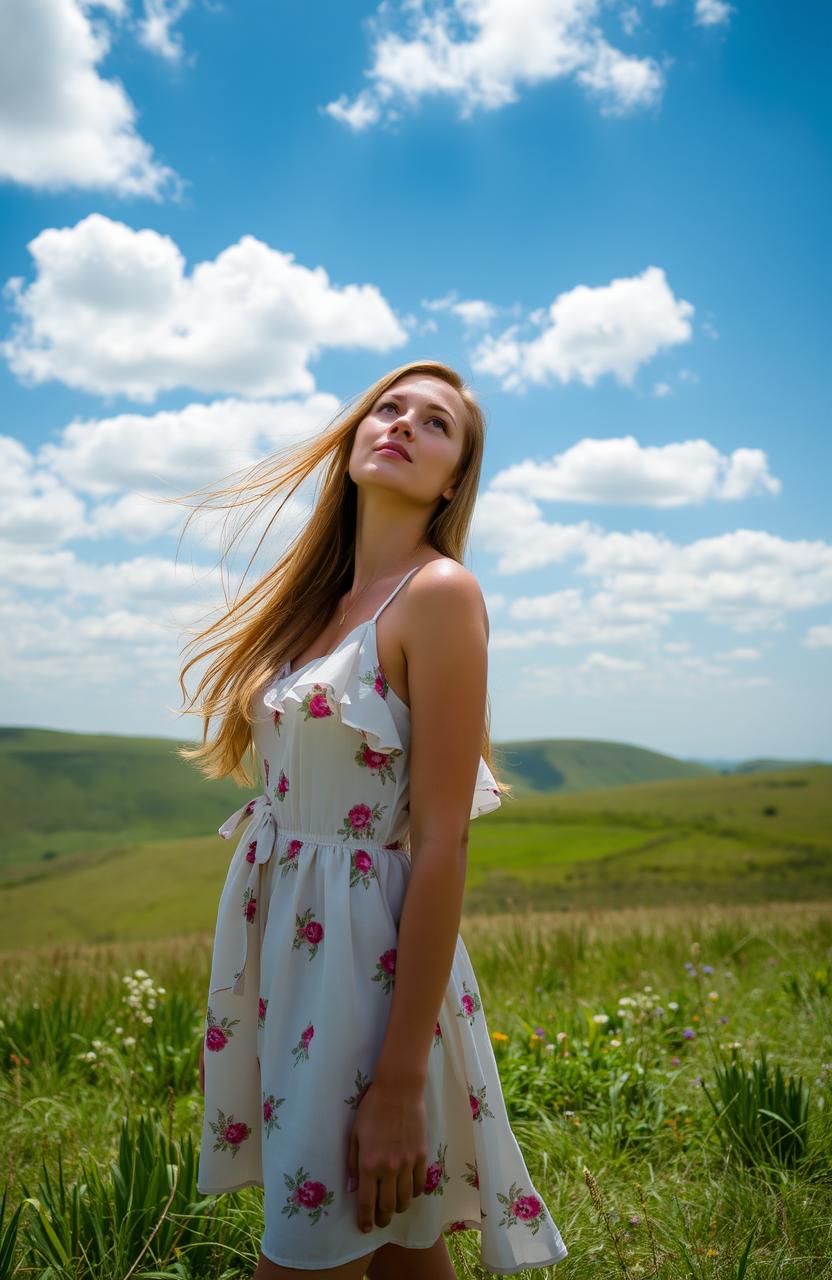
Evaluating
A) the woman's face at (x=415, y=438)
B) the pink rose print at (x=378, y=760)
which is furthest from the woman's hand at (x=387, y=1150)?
the woman's face at (x=415, y=438)

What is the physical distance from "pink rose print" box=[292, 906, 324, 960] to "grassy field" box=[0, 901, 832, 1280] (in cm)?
115

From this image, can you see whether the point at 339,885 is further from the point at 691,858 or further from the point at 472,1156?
the point at 691,858

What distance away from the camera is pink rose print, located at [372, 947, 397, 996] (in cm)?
195

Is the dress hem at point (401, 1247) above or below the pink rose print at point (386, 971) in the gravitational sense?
below

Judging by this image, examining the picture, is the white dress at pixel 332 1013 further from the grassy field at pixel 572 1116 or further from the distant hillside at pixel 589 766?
the distant hillside at pixel 589 766

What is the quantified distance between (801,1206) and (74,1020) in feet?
13.6

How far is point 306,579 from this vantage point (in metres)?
2.86

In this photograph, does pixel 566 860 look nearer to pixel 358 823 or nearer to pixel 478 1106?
pixel 478 1106

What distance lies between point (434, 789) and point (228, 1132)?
1.07 metres

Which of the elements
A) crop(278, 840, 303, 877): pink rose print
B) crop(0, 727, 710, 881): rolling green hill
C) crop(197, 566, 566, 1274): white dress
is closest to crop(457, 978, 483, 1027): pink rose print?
crop(197, 566, 566, 1274): white dress

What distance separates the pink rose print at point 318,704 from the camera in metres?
2.04

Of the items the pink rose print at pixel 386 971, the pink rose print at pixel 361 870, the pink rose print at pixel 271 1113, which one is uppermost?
the pink rose print at pixel 361 870

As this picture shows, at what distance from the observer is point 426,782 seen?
192cm

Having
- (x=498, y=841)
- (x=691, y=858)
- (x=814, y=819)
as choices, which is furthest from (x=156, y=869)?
(x=814, y=819)
